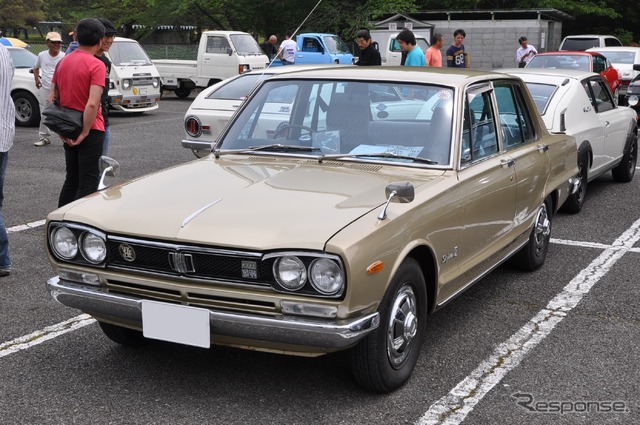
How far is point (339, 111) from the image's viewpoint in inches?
196

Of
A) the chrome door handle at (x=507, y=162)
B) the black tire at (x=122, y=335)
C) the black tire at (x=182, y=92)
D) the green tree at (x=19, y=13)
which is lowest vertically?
the black tire at (x=182, y=92)

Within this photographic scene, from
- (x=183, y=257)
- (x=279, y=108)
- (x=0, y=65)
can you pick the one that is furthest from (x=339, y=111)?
(x=0, y=65)

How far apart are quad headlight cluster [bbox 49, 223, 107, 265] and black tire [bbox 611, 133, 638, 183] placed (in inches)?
304

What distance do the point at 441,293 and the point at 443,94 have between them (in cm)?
127

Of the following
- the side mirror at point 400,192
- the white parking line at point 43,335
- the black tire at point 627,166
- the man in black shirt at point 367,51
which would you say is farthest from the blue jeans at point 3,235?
the black tire at point 627,166

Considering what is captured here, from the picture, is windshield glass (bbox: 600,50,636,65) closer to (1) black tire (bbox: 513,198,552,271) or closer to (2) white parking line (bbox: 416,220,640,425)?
(2) white parking line (bbox: 416,220,640,425)

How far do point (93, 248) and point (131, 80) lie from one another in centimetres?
1421

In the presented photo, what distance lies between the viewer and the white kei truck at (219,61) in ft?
72.1

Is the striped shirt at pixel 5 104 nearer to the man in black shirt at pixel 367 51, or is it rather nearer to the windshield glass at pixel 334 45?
the man in black shirt at pixel 367 51

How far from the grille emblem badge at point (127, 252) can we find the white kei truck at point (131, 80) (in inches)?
544

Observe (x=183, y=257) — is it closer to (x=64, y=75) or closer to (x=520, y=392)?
(x=520, y=392)

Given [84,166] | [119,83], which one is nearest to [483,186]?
[84,166]

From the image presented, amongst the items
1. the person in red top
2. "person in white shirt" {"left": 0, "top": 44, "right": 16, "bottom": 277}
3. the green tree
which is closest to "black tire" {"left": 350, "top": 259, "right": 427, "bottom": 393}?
Result: the person in red top

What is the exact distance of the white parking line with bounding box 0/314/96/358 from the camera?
187 inches
